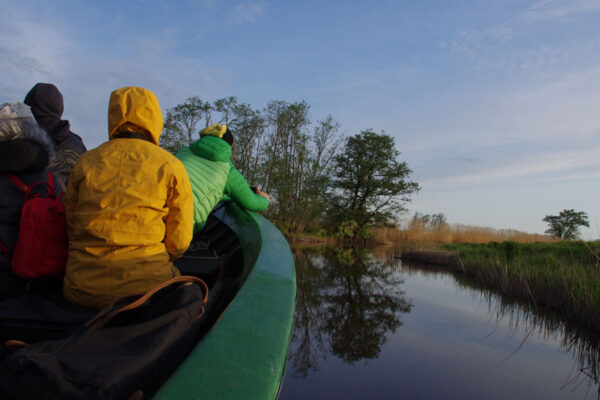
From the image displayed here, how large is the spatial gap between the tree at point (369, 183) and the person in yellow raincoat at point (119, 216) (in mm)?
21468

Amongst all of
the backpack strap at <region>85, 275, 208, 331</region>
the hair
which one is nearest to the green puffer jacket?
the hair

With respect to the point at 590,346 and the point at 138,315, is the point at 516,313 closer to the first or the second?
the point at 590,346

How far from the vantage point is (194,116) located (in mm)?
20109

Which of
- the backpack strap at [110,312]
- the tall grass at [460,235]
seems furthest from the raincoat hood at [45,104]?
the tall grass at [460,235]

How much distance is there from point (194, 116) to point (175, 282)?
2073cm

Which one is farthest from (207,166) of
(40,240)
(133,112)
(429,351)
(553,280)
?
(553,280)

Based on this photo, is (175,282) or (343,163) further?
(343,163)

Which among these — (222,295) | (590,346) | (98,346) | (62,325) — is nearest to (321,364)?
(222,295)

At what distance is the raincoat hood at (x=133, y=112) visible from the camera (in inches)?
52.3

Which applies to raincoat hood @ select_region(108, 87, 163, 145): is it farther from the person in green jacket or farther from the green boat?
the person in green jacket

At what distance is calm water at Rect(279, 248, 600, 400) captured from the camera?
2.21m

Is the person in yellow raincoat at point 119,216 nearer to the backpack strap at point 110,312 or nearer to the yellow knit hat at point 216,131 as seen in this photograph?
the backpack strap at point 110,312

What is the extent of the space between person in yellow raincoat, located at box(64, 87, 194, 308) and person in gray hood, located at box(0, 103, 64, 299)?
0.83 feet

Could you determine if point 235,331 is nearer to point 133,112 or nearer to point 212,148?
point 133,112
